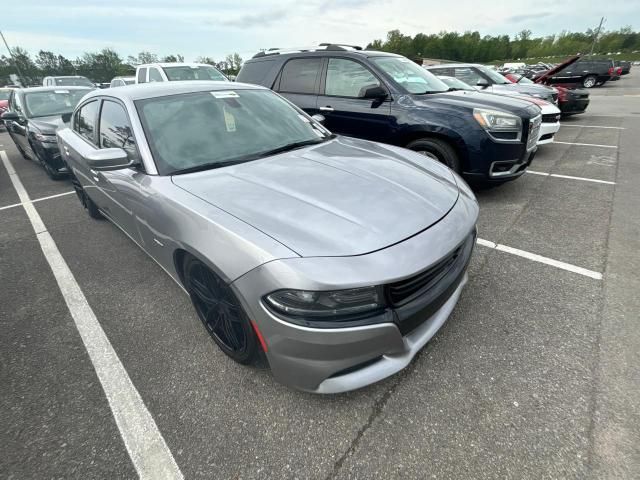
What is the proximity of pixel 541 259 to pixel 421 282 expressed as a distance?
78.7 inches

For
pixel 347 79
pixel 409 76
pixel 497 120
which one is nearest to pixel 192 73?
pixel 347 79

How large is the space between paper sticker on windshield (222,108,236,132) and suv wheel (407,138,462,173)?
2.49m

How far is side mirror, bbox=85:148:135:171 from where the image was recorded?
2.17 meters

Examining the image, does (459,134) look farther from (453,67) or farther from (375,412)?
(453,67)

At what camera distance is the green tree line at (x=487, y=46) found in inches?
3575

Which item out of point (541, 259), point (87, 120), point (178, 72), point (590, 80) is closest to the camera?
point (541, 259)

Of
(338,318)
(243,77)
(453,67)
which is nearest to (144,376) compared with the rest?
(338,318)

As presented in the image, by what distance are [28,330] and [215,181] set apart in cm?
187

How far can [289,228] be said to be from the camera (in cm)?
159

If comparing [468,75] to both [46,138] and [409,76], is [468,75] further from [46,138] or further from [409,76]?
[46,138]

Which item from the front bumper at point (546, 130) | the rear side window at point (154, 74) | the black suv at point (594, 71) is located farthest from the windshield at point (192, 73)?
the black suv at point (594, 71)

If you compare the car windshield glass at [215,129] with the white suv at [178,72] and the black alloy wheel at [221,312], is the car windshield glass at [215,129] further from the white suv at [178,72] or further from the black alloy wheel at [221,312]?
the white suv at [178,72]

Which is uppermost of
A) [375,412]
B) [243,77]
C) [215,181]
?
[243,77]

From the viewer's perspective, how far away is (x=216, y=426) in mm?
1710
